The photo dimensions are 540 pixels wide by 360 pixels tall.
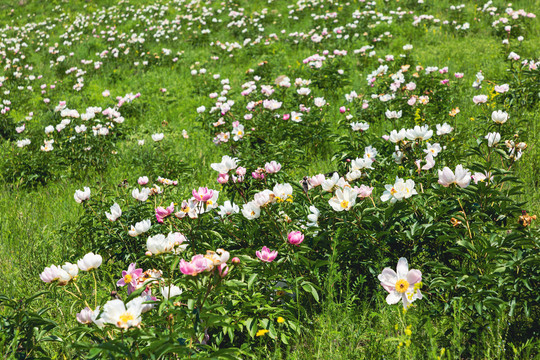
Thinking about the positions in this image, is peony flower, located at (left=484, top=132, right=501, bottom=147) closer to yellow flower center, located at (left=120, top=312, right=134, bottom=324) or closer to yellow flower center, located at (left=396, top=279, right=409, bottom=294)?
yellow flower center, located at (left=396, top=279, right=409, bottom=294)

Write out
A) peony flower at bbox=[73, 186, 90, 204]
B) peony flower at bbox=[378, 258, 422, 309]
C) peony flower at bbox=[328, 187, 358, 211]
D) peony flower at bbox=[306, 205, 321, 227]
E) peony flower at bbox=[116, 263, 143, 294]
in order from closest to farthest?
peony flower at bbox=[378, 258, 422, 309] < peony flower at bbox=[116, 263, 143, 294] < peony flower at bbox=[328, 187, 358, 211] < peony flower at bbox=[306, 205, 321, 227] < peony flower at bbox=[73, 186, 90, 204]

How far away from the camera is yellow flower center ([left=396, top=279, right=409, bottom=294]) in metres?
1.64

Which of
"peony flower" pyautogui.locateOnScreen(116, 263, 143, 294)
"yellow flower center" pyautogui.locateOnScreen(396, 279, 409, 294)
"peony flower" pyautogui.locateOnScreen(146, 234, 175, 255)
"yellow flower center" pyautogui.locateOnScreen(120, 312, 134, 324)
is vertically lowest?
"peony flower" pyautogui.locateOnScreen(116, 263, 143, 294)

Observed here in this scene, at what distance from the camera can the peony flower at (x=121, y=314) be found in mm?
1365

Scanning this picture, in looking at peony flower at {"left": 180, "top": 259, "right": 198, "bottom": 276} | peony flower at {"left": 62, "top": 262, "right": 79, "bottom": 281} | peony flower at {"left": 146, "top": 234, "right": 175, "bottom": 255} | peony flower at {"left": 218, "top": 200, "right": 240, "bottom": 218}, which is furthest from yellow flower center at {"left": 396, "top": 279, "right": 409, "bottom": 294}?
peony flower at {"left": 62, "top": 262, "right": 79, "bottom": 281}

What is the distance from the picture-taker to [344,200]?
6.57ft

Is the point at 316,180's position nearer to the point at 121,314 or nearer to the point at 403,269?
the point at 403,269

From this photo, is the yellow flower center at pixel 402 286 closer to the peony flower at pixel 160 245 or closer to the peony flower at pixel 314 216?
the peony flower at pixel 314 216

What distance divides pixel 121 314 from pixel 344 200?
123 centimetres

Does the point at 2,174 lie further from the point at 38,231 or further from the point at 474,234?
the point at 474,234

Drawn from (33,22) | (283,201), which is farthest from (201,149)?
(33,22)

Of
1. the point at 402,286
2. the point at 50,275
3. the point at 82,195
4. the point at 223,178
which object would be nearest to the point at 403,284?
the point at 402,286

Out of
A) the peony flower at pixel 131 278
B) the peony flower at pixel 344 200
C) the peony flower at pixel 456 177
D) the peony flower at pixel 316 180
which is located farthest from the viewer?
the peony flower at pixel 316 180

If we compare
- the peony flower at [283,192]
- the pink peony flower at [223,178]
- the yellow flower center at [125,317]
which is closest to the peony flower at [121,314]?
the yellow flower center at [125,317]
